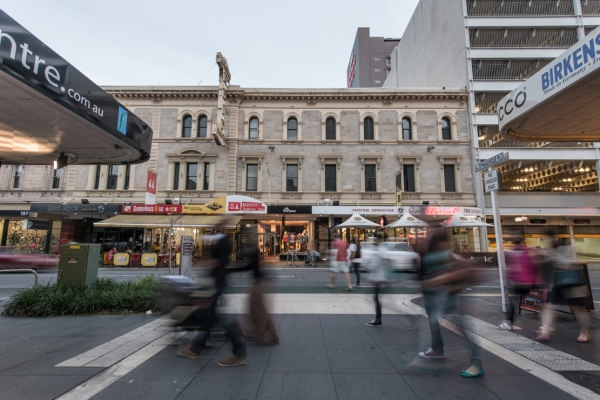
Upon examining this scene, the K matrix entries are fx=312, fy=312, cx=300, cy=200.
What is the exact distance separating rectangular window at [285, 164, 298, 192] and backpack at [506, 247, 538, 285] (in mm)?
18217

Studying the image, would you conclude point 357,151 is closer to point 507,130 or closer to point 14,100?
point 507,130

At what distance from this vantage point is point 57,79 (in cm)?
447

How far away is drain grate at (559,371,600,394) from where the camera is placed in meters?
3.49

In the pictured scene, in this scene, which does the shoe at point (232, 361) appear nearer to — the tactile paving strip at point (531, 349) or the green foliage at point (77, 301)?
the tactile paving strip at point (531, 349)

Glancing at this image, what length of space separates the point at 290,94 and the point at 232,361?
22.6m

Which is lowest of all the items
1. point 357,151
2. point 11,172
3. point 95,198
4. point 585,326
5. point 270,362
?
point 270,362

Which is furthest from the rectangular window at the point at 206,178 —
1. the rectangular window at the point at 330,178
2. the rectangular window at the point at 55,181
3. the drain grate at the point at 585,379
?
the drain grate at the point at 585,379

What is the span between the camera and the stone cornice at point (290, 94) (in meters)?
23.9

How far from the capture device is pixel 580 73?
593cm

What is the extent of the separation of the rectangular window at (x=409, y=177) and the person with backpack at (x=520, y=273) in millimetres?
18154

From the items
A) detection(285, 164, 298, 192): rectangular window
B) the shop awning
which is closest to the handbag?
the shop awning

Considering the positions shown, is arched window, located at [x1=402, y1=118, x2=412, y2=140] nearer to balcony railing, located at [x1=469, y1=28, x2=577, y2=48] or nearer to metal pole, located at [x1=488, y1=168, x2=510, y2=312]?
balcony railing, located at [x1=469, y1=28, x2=577, y2=48]

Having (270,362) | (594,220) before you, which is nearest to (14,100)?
(270,362)

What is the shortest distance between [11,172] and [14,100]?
1020 inches
